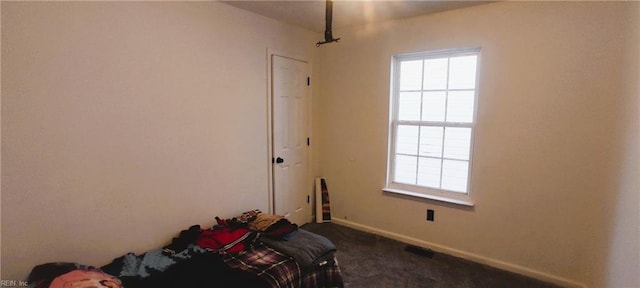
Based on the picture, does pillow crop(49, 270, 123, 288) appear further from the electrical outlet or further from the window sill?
the electrical outlet

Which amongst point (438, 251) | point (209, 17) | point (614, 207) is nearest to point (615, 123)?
point (614, 207)

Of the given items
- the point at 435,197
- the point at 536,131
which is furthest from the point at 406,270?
the point at 536,131

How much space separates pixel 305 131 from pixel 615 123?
2.72m

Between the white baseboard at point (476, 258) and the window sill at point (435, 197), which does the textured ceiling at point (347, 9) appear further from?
the white baseboard at point (476, 258)

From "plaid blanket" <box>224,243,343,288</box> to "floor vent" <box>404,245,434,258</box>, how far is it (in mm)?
1074

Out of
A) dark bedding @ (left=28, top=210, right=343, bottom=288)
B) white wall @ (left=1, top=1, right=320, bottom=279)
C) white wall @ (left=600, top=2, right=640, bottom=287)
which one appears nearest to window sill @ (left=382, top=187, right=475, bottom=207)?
Result: white wall @ (left=600, top=2, right=640, bottom=287)

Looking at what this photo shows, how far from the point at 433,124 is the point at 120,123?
8.90ft

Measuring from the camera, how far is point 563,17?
2260mm

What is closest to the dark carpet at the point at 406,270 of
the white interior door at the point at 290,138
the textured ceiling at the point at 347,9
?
the white interior door at the point at 290,138

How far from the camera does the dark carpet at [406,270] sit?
243 cm

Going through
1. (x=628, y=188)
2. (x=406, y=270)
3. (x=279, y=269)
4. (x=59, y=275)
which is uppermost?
(x=628, y=188)

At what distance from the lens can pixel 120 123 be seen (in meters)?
1.96

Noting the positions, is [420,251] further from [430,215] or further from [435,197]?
[435,197]

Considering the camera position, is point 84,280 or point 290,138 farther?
point 290,138
